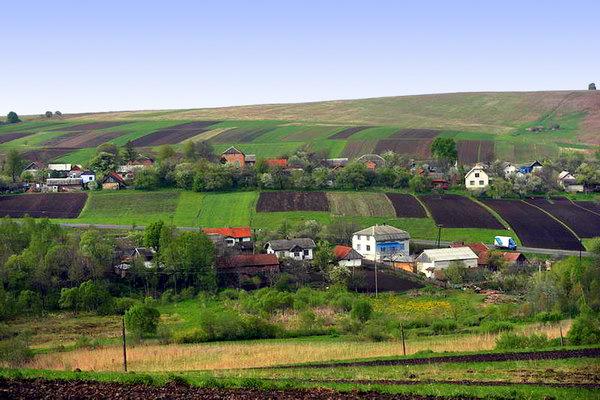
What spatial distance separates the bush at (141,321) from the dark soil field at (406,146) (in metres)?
67.8

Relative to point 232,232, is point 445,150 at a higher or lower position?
higher

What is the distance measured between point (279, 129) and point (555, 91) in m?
63.3

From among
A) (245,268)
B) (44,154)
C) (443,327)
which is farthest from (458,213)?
(44,154)

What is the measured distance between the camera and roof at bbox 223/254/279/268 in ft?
187

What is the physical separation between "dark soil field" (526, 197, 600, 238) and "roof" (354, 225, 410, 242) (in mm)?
14944

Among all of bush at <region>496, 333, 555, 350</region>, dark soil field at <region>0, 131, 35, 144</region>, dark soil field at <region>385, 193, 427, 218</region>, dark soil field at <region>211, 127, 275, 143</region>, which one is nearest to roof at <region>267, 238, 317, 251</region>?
dark soil field at <region>385, 193, 427, 218</region>

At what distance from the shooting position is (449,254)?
59.4m

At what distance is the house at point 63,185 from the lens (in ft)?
278

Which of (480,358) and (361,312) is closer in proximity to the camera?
(480,358)

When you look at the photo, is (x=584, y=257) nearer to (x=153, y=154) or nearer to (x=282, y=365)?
(x=282, y=365)

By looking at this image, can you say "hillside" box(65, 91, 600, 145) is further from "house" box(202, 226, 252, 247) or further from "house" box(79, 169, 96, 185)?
"house" box(202, 226, 252, 247)

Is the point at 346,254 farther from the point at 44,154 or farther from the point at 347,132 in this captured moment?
the point at 347,132

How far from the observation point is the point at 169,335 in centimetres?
3928

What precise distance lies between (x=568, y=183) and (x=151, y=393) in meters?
72.4
